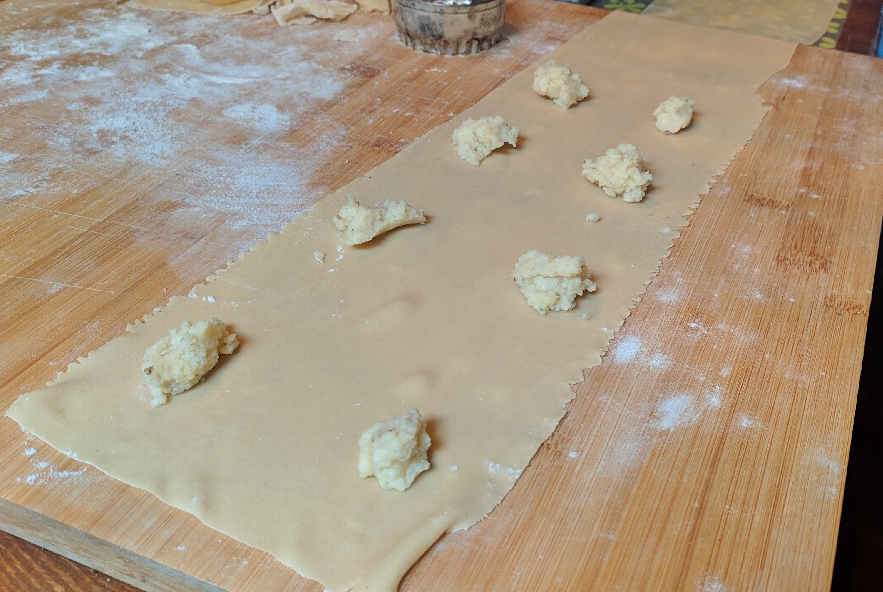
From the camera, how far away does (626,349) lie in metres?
1.27

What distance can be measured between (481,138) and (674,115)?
52 centimetres

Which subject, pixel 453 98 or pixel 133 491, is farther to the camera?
pixel 453 98

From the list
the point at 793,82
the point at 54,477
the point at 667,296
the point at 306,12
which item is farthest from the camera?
the point at 306,12

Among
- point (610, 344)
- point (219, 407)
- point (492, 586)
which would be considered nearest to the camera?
point (492, 586)

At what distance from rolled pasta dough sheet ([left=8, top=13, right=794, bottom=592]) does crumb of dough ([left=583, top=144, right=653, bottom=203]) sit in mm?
32

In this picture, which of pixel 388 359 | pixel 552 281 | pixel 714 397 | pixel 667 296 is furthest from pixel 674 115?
pixel 388 359

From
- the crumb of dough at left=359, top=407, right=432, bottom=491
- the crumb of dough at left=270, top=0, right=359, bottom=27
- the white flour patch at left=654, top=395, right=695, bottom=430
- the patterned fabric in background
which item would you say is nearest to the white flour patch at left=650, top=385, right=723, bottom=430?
the white flour patch at left=654, top=395, right=695, bottom=430

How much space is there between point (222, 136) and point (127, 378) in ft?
2.69

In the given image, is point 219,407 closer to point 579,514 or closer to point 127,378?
point 127,378

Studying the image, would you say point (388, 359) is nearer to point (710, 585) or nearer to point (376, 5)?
point (710, 585)

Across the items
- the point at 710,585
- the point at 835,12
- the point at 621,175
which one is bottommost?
the point at 835,12

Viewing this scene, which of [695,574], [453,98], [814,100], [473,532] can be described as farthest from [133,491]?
[814,100]

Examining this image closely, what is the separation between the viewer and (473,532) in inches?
38.8

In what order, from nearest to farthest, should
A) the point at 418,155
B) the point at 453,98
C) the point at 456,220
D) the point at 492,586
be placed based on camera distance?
the point at 492,586
the point at 456,220
the point at 418,155
the point at 453,98
